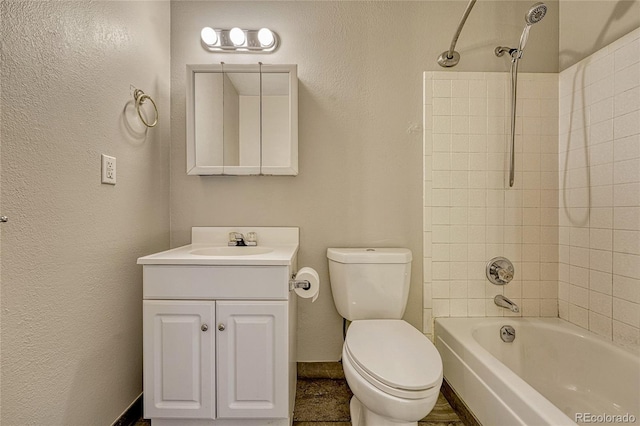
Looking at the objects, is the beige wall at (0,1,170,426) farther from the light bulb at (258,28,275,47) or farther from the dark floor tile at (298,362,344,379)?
the dark floor tile at (298,362,344,379)

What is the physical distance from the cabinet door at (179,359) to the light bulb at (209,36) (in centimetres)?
135

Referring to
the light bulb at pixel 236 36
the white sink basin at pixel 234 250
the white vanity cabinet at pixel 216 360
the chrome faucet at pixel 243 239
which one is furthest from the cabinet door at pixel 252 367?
the light bulb at pixel 236 36

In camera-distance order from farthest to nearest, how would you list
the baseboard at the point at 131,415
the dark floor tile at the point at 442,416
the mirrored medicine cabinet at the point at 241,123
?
the mirrored medicine cabinet at the point at 241,123, the dark floor tile at the point at 442,416, the baseboard at the point at 131,415

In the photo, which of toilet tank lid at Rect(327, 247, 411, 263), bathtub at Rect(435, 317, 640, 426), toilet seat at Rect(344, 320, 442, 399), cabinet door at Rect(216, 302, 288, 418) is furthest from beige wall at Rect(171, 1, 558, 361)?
cabinet door at Rect(216, 302, 288, 418)

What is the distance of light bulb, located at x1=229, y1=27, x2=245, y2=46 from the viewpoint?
Answer: 166cm

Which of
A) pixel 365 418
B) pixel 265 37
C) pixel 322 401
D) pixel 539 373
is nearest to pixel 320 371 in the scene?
pixel 322 401

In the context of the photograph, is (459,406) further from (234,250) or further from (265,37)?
(265,37)

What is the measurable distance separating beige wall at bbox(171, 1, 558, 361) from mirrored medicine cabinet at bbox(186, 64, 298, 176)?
0.12m

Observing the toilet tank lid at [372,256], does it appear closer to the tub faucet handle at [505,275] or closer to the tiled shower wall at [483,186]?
the tiled shower wall at [483,186]

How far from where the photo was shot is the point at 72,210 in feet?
3.46

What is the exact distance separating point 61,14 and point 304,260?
1.40 m

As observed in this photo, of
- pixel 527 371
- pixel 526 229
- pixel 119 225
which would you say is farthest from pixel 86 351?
pixel 526 229

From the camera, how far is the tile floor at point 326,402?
1.42 m

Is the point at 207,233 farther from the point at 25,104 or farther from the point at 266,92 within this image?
the point at 25,104
